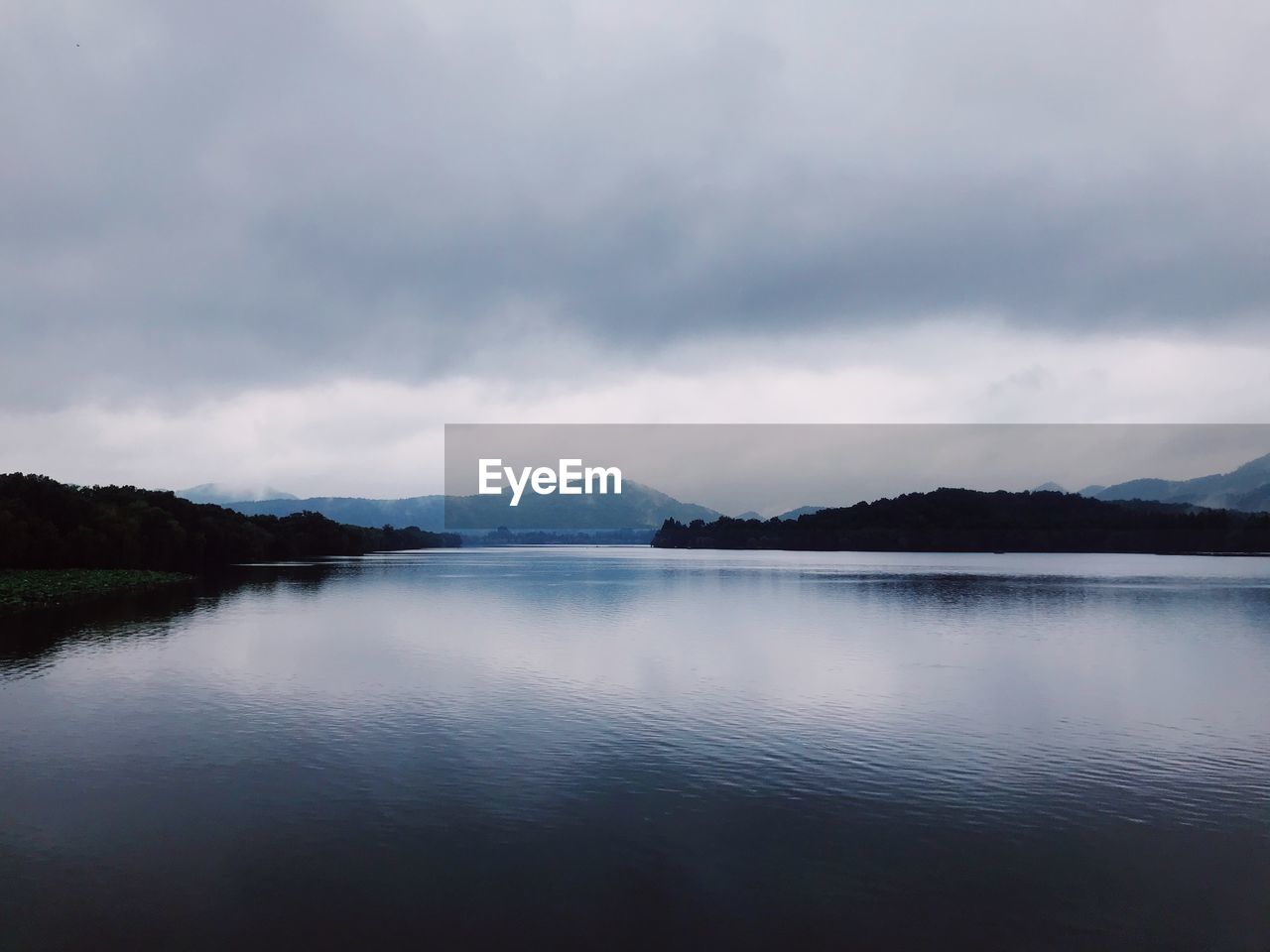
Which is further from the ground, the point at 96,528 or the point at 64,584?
the point at 96,528

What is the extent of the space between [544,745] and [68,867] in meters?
11.7

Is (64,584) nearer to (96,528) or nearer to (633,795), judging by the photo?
(96,528)

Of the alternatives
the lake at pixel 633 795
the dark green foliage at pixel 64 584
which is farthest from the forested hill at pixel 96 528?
the lake at pixel 633 795

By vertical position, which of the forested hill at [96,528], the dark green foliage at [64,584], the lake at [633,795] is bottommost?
the lake at [633,795]

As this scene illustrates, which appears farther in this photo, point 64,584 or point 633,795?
point 64,584

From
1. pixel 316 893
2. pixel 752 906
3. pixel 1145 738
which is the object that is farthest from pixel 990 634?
pixel 316 893

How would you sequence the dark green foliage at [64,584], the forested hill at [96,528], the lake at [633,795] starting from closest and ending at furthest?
the lake at [633,795], the dark green foliage at [64,584], the forested hill at [96,528]

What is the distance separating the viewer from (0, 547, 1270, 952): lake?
13461 mm

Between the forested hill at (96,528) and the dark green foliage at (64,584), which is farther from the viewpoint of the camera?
the forested hill at (96,528)

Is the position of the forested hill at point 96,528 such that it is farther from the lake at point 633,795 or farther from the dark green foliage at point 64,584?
the lake at point 633,795

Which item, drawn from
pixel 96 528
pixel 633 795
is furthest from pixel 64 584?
pixel 633 795

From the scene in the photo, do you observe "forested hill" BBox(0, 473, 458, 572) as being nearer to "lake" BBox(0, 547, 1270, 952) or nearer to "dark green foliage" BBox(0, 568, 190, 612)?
"dark green foliage" BBox(0, 568, 190, 612)

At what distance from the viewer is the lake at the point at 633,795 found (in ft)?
44.2

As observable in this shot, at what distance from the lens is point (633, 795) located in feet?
64.0
